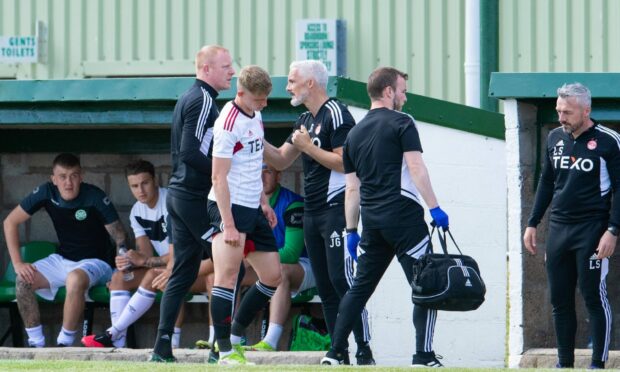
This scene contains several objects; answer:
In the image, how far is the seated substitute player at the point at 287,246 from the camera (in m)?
10.4

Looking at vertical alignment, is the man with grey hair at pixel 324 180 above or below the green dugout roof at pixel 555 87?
below

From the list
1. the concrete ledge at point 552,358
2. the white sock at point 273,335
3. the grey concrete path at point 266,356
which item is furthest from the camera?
the white sock at point 273,335

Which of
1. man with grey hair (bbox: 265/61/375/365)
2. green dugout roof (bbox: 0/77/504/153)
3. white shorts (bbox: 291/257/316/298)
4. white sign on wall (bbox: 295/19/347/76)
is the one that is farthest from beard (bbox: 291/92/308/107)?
white sign on wall (bbox: 295/19/347/76)

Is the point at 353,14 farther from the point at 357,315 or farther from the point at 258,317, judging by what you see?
the point at 357,315

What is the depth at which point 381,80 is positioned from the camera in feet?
27.0

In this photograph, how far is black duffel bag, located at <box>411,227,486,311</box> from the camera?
7852 mm

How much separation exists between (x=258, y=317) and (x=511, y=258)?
2.25m

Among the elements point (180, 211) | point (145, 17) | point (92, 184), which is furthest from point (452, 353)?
point (145, 17)

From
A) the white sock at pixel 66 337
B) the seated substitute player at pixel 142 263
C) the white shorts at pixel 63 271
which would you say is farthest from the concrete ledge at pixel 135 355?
the white shorts at pixel 63 271

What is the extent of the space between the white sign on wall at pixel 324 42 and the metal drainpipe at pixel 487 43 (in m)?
1.28

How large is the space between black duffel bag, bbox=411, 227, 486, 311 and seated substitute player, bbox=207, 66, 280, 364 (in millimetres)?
986

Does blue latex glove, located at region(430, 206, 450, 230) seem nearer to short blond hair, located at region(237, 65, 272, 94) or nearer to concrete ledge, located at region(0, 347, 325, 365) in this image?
short blond hair, located at region(237, 65, 272, 94)

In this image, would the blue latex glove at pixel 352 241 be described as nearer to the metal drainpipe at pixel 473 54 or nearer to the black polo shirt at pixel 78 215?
the black polo shirt at pixel 78 215

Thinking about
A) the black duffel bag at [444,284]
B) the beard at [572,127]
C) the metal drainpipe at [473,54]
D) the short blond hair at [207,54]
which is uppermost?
the metal drainpipe at [473,54]
